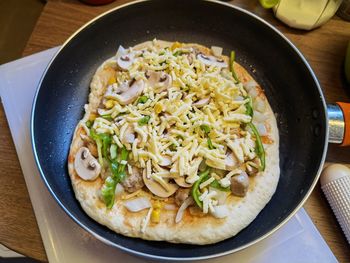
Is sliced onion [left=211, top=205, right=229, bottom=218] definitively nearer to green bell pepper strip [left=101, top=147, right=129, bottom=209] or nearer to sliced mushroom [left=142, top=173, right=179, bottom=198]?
sliced mushroom [left=142, top=173, right=179, bottom=198]

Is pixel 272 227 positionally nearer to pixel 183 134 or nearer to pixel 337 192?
pixel 337 192

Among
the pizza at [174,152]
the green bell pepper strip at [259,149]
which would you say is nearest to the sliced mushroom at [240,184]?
the pizza at [174,152]

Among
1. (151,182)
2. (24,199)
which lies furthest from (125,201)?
(24,199)

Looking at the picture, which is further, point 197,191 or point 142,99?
point 142,99

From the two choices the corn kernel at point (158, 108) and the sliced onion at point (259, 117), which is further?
the sliced onion at point (259, 117)

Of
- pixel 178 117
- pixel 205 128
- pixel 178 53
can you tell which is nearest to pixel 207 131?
pixel 205 128

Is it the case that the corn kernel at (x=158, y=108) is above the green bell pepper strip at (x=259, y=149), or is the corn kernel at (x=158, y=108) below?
above

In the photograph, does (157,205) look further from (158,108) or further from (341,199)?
(341,199)

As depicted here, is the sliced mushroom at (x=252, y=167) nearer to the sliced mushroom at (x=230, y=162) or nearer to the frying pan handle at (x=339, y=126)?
the sliced mushroom at (x=230, y=162)
